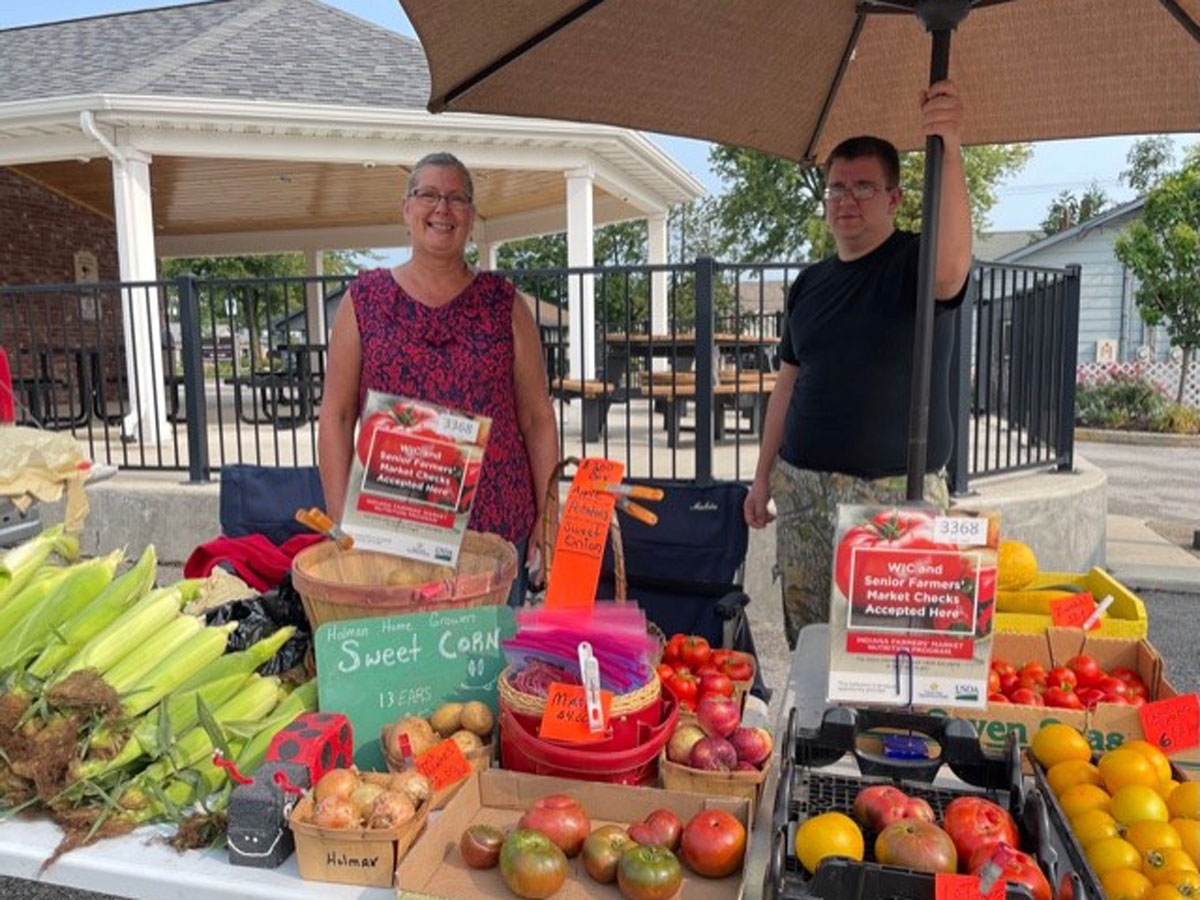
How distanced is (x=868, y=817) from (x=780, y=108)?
205 cm

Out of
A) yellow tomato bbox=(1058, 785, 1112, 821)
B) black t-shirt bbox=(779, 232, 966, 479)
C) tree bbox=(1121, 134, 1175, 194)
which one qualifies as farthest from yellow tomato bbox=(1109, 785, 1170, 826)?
tree bbox=(1121, 134, 1175, 194)

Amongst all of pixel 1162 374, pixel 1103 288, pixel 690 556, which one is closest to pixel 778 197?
pixel 1103 288

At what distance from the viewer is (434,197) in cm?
222

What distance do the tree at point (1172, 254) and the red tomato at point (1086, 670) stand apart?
14.9m

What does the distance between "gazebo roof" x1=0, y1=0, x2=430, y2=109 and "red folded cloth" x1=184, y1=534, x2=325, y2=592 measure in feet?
23.1

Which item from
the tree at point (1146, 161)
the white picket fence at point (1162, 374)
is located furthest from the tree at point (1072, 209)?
the white picket fence at point (1162, 374)

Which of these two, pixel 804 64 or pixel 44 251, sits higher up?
pixel 44 251

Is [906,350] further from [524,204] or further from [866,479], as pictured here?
[524,204]

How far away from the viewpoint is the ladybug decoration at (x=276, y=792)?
136 cm

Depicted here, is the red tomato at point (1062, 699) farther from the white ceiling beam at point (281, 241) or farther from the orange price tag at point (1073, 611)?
the white ceiling beam at point (281, 241)

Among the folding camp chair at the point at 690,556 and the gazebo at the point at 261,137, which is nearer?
the folding camp chair at the point at 690,556

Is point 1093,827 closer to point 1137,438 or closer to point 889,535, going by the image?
point 889,535

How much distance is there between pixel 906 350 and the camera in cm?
229

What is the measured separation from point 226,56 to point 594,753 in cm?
1044
